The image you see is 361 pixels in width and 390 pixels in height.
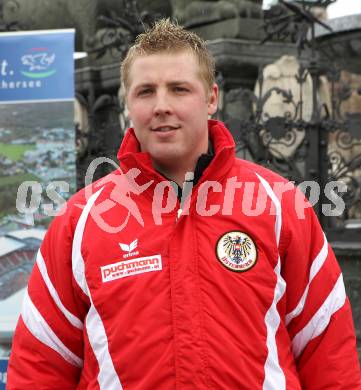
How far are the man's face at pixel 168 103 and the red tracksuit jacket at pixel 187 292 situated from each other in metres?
0.09

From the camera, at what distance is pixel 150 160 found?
2539mm

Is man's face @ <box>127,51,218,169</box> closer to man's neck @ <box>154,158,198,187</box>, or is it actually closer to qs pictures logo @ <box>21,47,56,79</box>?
man's neck @ <box>154,158,198,187</box>

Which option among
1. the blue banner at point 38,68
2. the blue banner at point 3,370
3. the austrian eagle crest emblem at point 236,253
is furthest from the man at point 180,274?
the blue banner at point 38,68

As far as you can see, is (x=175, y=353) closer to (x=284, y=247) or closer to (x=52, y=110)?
(x=284, y=247)

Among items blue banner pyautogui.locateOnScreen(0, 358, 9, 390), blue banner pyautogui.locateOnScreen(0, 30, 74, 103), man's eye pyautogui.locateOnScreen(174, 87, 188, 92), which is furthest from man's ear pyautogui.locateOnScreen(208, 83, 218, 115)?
blue banner pyautogui.locateOnScreen(0, 358, 9, 390)

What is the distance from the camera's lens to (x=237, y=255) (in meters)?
2.39

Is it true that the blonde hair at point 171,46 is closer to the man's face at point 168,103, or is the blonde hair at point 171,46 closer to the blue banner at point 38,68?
the man's face at point 168,103

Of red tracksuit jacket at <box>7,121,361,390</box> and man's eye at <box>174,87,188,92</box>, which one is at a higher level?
man's eye at <box>174,87,188,92</box>

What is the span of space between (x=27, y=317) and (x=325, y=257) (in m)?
0.97

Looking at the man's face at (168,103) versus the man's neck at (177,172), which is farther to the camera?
the man's neck at (177,172)

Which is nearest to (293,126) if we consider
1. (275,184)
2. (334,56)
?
(334,56)

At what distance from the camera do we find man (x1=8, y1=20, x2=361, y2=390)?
232 cm

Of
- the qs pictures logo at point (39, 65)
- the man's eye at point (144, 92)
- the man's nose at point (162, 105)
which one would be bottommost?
the man's nose at point (162, 105)

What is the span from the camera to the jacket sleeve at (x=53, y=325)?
8.15 feet
